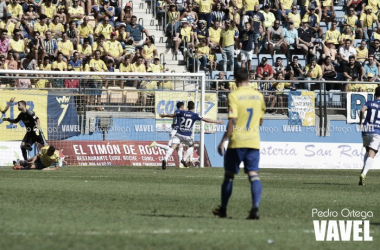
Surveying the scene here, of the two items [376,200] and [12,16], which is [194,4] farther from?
[376,200]

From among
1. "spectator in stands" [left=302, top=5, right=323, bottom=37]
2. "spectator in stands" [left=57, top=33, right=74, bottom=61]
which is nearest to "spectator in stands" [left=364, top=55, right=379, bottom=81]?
"spectator in stands" [left=302, top=5, right=323, bottom=37]

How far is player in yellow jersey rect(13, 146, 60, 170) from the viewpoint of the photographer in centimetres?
2297

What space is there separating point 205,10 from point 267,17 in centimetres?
274

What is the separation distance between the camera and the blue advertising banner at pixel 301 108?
2831 cm

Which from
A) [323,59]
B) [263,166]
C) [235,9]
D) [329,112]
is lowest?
[263,166]

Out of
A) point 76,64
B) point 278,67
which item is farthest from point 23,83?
point 278,67

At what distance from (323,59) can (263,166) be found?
6.39 meters

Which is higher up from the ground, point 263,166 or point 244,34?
point 244,34

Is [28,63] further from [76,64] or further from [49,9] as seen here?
[49,9]

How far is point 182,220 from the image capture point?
10016mm

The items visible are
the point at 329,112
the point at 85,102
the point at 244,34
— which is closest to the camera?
the point at 85,102

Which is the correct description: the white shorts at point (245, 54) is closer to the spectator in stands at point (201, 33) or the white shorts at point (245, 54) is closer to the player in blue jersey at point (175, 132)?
the spectator in stands at point (201, 33)

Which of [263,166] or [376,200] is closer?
[376,200]

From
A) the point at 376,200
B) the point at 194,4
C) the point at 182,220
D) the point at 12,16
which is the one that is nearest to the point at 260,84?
the point at 194,4
